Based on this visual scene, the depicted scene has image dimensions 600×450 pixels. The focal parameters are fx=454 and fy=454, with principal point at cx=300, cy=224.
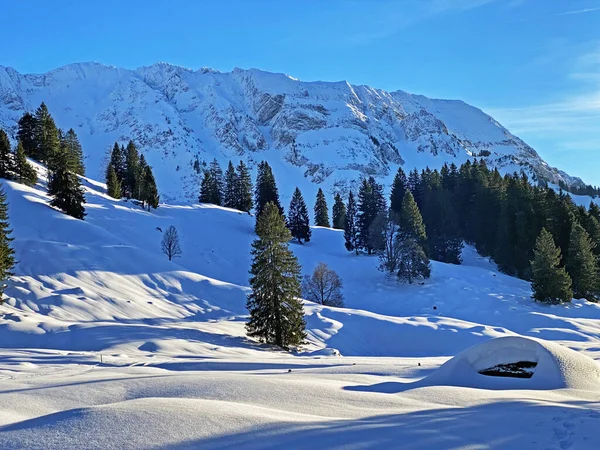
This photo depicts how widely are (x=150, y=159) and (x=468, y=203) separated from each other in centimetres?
14609

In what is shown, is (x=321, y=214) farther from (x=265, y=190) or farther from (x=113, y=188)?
(x=113, y=188)

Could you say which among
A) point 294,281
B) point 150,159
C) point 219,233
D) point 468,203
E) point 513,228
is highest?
point 150,159

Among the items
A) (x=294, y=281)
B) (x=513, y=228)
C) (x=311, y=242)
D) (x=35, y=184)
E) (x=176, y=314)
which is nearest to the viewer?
(x=294, y=281)

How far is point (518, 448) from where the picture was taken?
5.15 metres

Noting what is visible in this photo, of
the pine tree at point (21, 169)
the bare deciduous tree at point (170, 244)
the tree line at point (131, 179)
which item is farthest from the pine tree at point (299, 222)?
the pine tree at point (21, 169)

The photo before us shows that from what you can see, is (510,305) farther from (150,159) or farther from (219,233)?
(150,159)

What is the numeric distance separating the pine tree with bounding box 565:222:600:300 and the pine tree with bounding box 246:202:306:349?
117 feet

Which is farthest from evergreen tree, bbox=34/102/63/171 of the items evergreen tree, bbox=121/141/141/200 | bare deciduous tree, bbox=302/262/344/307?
bare deciduous tree, bbox=302/262/344/307

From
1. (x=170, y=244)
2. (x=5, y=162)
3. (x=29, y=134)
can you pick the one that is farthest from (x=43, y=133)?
(x=170, y=244)

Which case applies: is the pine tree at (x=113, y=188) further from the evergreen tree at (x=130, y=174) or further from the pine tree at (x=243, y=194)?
the pine tree at (x=243, y=194)

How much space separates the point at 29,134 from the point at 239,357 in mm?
64517

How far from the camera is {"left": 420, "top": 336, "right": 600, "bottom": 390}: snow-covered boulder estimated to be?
9.71 meters

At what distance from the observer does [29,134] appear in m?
67.7

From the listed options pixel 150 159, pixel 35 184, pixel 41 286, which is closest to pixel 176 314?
pixel 41 286
